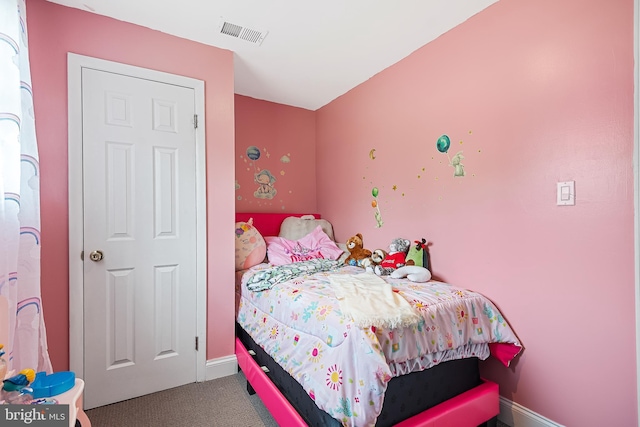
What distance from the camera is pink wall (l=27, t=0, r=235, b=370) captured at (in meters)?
1.77

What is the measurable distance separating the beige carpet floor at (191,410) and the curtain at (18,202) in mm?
608

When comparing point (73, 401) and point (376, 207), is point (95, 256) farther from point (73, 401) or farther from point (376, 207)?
point (376, 207)

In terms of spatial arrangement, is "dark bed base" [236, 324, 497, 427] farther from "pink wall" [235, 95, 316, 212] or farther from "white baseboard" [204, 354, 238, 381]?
"pink wall" [235, 95, 316, 212]

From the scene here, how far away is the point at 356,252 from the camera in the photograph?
2.70 metres

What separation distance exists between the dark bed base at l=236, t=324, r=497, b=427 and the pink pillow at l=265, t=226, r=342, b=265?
39.1 inches

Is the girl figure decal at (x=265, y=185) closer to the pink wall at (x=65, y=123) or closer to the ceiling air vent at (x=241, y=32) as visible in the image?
the pink wall at (x=65, y=123)

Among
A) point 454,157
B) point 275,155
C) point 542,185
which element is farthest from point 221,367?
point 542,185

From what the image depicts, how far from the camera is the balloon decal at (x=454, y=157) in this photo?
6.49 feet

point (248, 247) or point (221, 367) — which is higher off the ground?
point (248, 247)

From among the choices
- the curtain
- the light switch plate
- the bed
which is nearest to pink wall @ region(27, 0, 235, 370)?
the curtain

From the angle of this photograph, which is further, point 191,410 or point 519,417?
point 191,410

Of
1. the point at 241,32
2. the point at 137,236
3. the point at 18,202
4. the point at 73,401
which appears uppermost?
the point at 241,32

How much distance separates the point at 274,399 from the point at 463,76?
2243mm

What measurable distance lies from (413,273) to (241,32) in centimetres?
199
